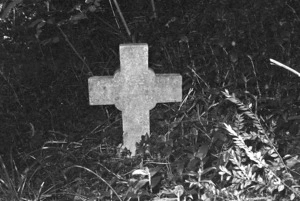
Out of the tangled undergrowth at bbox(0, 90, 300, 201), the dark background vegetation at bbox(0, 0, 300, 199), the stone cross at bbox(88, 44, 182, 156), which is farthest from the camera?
the dark background vegetation at bbox(0, 0, 300, 199)

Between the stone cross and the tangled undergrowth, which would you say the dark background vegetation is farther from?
the stone cross

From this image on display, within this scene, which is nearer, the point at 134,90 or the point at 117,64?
the point at 134,90

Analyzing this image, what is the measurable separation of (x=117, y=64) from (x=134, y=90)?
3.36 ft

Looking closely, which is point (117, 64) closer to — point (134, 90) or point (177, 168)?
point (134, 90)

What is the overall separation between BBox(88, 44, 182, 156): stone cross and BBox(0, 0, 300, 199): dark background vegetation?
138 millimetres

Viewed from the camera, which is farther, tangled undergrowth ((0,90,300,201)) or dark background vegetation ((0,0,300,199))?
dark background vegetation ((0,0,300,199))

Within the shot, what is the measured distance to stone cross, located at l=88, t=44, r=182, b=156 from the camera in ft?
9.96

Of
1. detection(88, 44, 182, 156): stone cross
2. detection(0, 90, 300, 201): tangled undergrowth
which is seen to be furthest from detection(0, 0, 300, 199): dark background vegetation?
detection(88, 44, 182, 156): stone cross

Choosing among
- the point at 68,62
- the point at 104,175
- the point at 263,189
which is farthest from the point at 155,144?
the point at 68,62

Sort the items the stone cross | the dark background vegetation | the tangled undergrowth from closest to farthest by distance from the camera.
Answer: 1. the tangled undergrowth
2. the stone cross
3. the dark background vegetation

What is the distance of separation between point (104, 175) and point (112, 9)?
5.25ft

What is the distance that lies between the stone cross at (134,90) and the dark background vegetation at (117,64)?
0.45 ft

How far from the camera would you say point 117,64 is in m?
4.12

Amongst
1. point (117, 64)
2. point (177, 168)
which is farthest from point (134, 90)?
point (117, 64)
